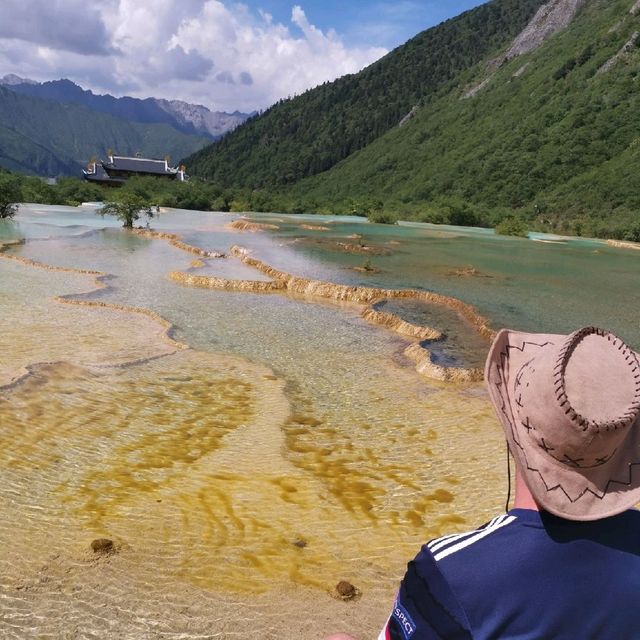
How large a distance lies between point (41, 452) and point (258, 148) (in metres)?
130

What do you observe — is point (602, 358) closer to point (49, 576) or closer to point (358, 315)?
point (49, 576)

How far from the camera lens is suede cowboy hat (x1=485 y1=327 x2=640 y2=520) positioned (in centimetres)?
120

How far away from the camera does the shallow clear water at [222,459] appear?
3434 millimetres

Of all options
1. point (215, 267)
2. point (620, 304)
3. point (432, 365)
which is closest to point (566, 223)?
point (620, 304)

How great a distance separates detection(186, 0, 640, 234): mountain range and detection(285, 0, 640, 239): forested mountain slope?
7.6 inches

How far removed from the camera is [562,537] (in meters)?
1.23

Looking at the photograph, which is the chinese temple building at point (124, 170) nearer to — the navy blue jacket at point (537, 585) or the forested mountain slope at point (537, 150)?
the forested mountain slope at point (537, 150)

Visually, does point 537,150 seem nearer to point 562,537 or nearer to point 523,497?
point 523,497

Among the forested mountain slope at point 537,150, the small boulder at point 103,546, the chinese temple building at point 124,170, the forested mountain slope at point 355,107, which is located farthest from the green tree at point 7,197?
the forested mountain slope at point 355,107

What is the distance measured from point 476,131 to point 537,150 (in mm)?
18685

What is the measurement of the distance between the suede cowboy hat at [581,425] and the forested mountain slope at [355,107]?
111133 millimetres

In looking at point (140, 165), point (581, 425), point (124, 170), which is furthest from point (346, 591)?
point (140, 165)

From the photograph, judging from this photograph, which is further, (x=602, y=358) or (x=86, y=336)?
(x=86, y=336)

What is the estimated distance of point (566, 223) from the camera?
49.8 m
